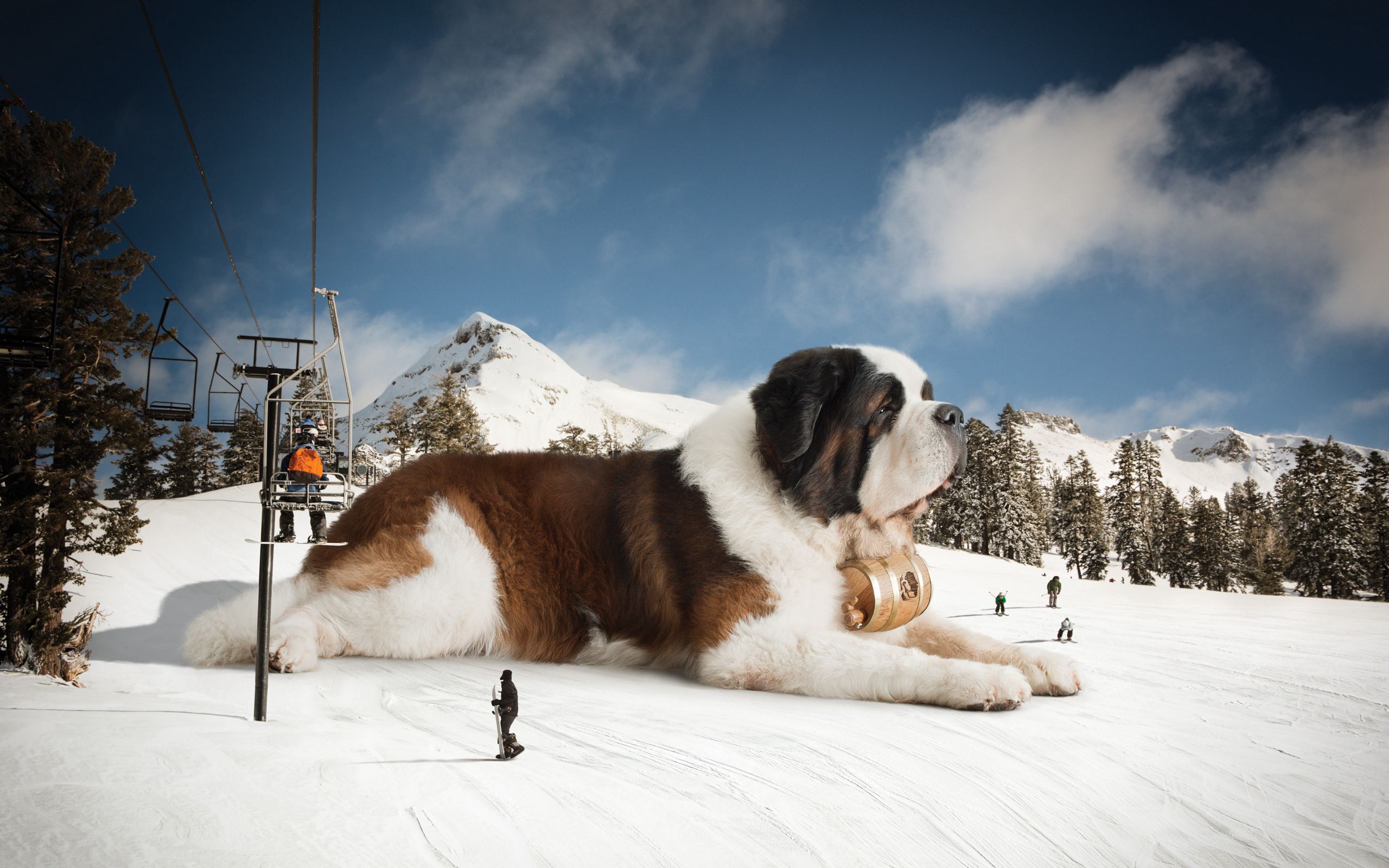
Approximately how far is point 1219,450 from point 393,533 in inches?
9117

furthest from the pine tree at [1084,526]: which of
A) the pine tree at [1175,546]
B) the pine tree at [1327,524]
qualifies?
the pine tree at [1327,524]

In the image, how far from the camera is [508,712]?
76.3 inches

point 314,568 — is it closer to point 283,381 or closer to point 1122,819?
point 283,381

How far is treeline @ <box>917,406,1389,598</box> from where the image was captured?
3070 centimetres

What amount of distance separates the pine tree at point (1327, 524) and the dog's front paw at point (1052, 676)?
40.2 meters

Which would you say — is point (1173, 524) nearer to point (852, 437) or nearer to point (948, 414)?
point (948, 414)

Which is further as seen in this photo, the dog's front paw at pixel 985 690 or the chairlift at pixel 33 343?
the chairlift at pixel 33 343

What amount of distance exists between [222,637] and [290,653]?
0.62m

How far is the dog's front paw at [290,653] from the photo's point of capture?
2963mm

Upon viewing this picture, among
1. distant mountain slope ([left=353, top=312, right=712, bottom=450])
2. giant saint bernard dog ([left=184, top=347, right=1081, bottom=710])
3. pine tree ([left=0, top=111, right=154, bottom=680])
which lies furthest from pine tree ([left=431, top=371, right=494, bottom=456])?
giant saint bernard dog ([left=184, top=347, right=1081, bottom=710])

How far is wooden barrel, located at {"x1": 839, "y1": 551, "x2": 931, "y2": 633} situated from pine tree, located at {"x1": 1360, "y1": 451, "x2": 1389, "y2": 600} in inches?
1493

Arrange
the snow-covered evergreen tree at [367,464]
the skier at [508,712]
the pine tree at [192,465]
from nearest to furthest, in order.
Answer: the skier at [508,712] < the pine tree at [192,465] < the snow-covered evergreen tree at [367,464]

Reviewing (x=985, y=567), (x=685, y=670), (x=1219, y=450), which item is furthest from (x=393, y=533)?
(x=1219, y=450)

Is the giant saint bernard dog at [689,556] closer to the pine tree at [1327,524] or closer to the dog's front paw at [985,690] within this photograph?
the dog's front paw at [985,690]
